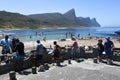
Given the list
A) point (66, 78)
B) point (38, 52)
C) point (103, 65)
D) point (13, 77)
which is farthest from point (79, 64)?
point (13, 77)

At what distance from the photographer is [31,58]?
17.9 metres

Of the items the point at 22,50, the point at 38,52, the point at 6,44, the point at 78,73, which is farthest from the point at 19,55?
the point at 78,73

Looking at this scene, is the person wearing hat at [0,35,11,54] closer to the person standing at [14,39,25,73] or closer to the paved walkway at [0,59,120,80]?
the person standing at [14,39,25,73]

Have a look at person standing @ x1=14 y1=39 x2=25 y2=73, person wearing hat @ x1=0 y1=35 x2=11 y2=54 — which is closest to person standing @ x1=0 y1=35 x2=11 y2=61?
person wearing hat @ x1=0 y1=35 x2=11 y2=54

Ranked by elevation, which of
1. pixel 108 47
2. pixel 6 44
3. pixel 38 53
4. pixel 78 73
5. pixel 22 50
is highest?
pixel 6 44

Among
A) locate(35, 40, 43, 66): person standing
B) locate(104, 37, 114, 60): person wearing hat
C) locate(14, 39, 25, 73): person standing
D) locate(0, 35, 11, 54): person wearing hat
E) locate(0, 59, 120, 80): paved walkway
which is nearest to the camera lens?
locate(0, 59, 120, 80): paved walkway

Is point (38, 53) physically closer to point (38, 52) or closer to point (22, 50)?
point (38, 52)

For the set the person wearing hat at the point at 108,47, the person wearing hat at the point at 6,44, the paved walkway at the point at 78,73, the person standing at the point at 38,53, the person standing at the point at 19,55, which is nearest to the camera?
the paved walkway at the point at 78,73

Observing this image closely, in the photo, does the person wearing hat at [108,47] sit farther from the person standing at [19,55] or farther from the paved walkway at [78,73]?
the person standing at [19,55]

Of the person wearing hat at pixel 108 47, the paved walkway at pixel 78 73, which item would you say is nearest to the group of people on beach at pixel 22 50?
the person wearing hat at pixel 108 47

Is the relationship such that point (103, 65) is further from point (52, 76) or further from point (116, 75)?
point (52, 76)

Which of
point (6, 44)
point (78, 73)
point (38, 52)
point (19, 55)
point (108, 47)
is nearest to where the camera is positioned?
point (78, 73)

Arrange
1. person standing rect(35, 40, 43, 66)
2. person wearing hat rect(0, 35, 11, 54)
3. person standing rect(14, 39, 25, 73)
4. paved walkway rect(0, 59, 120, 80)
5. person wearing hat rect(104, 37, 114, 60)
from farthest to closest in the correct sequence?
person wearing hat rect(104, 37, 114, 60) < person wearing hat rect(0, 35, 11, 54) < person standing rect(35, 40, 43, 66) < person standing rect(14, 39, 25, 73) < paved walkway rect(0, 59, 120, 80)

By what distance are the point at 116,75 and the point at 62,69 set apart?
3.37 m
